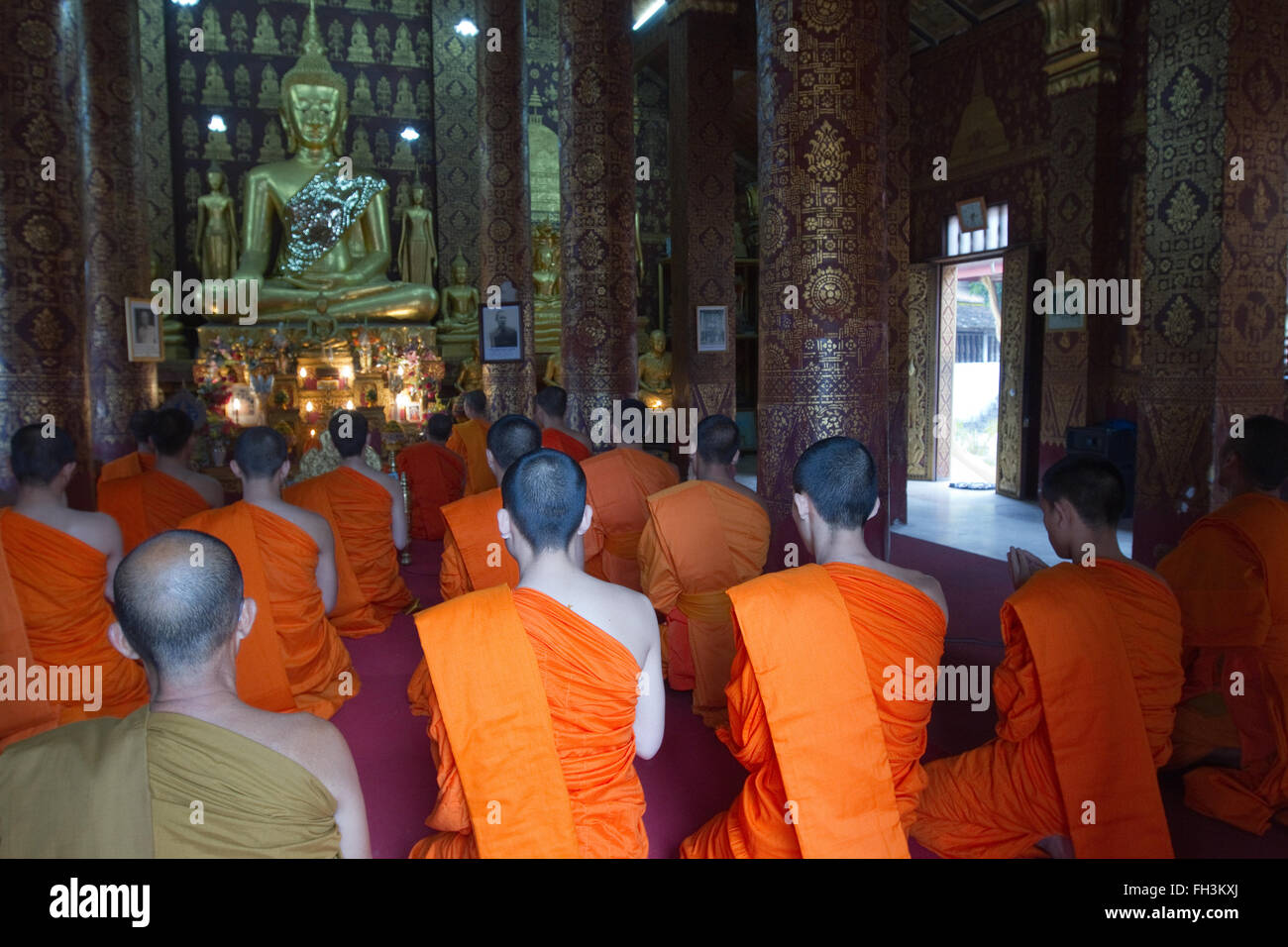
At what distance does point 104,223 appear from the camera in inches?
400

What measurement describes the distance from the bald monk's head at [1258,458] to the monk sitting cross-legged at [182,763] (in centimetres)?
359

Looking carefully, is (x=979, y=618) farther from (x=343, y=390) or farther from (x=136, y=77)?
(x=136, y=77)

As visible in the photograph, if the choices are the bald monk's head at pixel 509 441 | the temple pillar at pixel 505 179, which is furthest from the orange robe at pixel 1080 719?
the temple pillar at pixel 505 179

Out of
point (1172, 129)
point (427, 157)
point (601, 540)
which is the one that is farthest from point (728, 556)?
point (427, 157)

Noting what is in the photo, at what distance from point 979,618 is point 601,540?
8.23ft

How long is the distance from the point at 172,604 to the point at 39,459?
2512 millimetres

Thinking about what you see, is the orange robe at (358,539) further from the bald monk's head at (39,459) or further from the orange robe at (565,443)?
the bald monk's head at (39,459)

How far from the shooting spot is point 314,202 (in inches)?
580

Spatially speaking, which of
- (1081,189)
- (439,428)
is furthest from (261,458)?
(1081,189)

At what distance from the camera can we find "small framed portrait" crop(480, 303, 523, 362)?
33.2 feet

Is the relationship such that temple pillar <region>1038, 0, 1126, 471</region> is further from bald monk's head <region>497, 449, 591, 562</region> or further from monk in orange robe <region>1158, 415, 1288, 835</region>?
bald monk's head <region>497, 449, 591, 562</region>

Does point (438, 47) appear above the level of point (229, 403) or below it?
above

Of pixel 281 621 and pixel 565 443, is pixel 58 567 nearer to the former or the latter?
pixel 281 621

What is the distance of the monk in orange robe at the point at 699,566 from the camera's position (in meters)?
4.41
